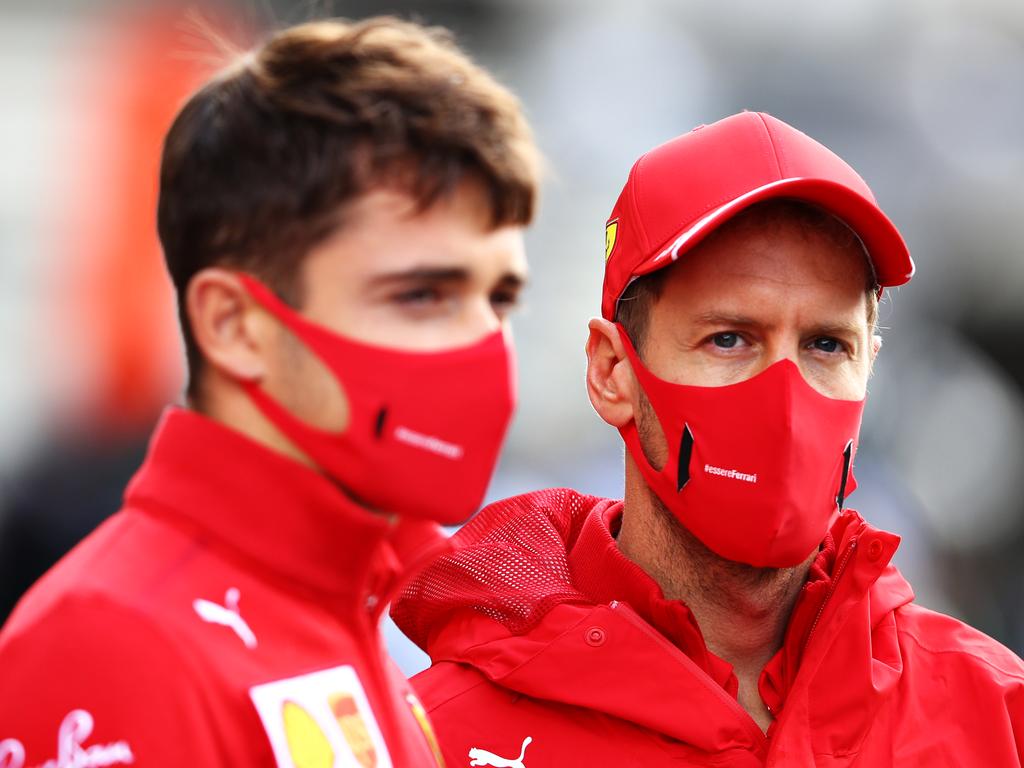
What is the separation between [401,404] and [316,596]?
25 centimetres

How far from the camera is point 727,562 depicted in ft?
7.72

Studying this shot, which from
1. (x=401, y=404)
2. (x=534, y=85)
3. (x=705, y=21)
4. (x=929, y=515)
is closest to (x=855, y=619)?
(x=401, y=404)

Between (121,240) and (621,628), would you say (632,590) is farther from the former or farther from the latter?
(121,240)

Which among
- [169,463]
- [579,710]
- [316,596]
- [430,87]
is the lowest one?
[579,710]

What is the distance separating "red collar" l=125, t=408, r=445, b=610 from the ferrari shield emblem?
12 centimetres

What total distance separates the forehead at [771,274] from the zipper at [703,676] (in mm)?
519

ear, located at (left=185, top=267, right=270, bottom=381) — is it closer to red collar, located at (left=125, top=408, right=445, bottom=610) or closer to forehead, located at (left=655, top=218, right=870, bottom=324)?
red collar, located at (left=125, top=408, right=445, bottom=610)

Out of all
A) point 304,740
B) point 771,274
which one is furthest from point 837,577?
point 304,740

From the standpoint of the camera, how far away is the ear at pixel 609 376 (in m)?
2.44

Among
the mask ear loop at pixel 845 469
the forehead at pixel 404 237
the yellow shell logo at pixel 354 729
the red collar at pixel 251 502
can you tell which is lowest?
the yellow shell logo at pixel 354 729

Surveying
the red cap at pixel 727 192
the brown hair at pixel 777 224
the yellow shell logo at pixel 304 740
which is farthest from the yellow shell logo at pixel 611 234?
the yellow shell logo at pixel 304 740

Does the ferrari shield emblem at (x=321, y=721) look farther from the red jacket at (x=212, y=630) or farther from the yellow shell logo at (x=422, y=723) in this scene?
the yellow shell logo at (x=422, y=723)

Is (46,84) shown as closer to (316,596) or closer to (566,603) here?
(566,603)

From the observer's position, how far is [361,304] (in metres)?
1.62
